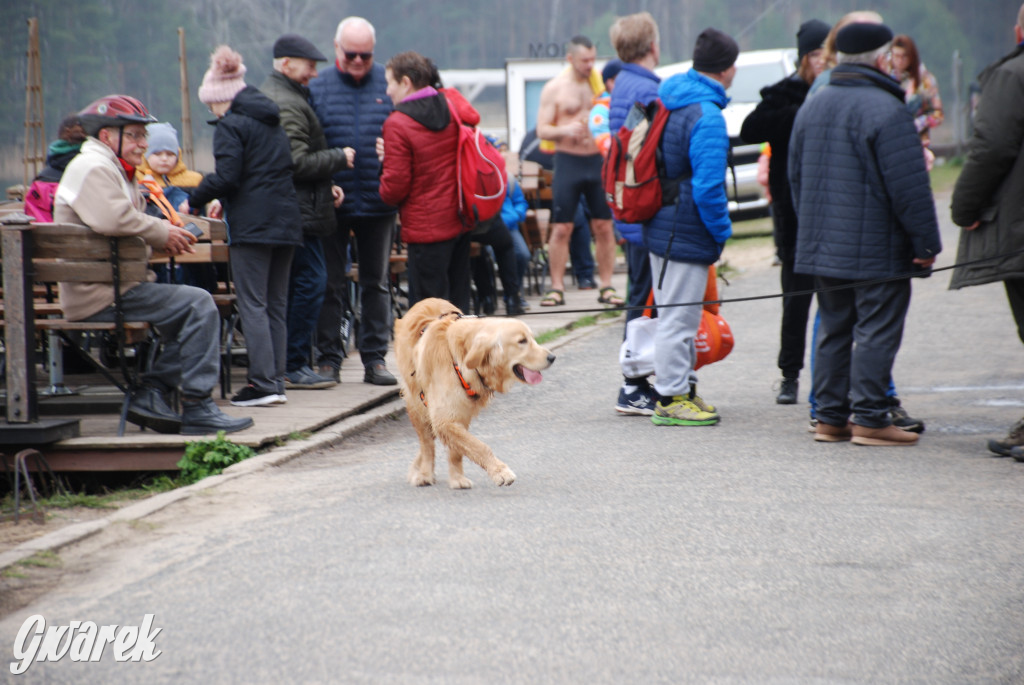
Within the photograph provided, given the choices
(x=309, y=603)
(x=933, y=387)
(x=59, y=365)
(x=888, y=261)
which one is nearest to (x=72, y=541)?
(x=309, y=603)

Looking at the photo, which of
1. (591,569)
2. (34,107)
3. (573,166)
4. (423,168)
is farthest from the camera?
(34,107)

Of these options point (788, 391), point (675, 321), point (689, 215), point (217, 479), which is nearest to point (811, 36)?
point (689, 215)

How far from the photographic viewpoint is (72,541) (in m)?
4.54

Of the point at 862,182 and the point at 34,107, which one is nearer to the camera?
the point at 862,182

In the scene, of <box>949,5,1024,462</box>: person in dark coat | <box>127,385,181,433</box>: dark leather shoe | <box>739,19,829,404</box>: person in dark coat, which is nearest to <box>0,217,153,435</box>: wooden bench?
<box>127,385,181,433</box>: dark leather shoe

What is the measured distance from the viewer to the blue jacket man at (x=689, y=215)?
20.7ft

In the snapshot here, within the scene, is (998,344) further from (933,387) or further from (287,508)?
(287,508)

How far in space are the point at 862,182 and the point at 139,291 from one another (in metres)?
3.80

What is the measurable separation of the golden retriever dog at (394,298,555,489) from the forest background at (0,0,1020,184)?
1138 cm

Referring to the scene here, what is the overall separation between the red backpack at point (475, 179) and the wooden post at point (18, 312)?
262 centimetres

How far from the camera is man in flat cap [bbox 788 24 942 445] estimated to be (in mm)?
5855

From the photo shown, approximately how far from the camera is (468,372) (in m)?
5.19

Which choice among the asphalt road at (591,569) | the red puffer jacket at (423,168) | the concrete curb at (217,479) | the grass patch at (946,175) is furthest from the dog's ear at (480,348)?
the grass patch at (946,175)

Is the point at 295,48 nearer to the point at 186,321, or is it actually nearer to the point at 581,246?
the point at 186,321
